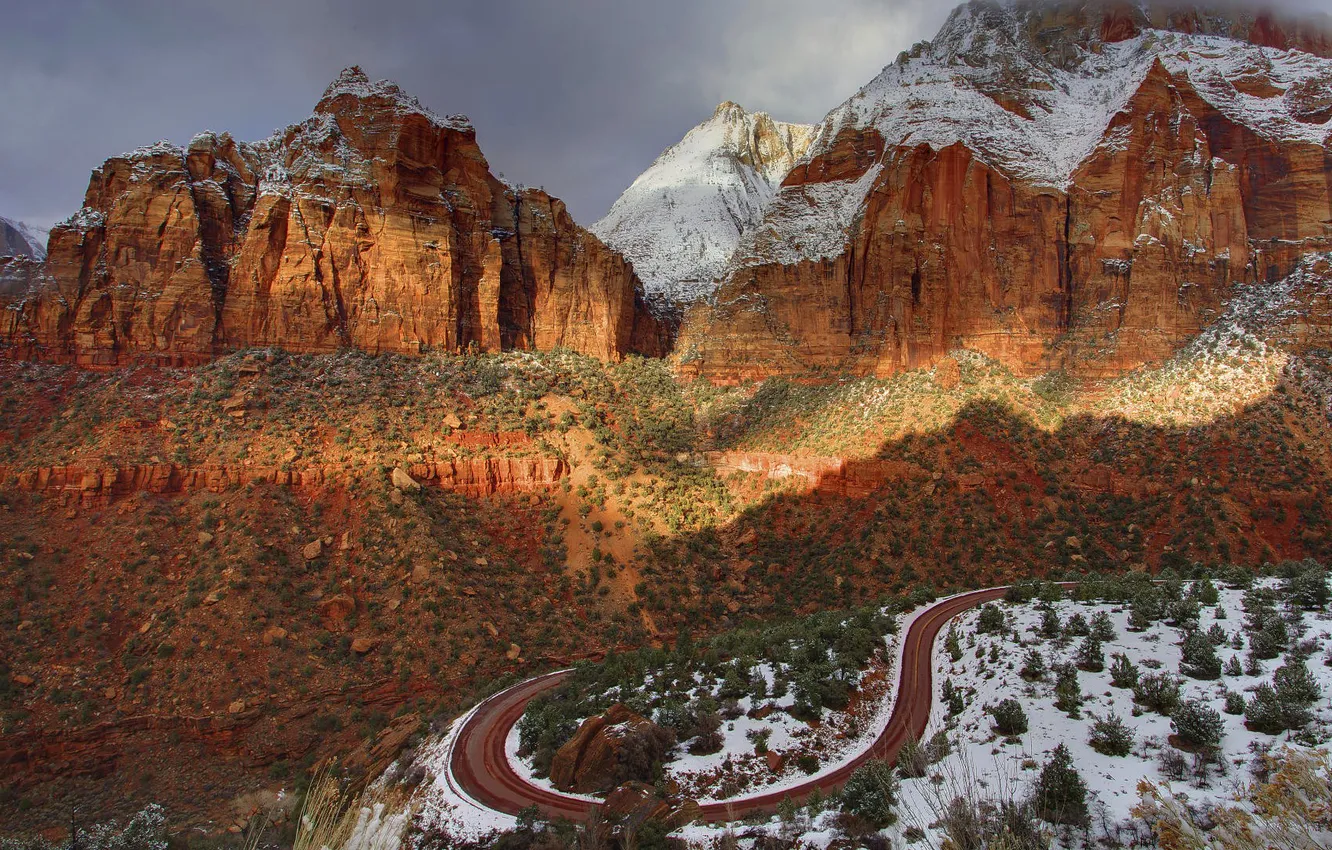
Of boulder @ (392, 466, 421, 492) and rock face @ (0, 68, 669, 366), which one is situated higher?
rock face @ (0, 68, 669, 366)

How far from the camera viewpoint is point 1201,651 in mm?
16875

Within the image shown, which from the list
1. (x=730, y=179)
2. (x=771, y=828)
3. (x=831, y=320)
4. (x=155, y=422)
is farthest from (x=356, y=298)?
(x=730, y=179)

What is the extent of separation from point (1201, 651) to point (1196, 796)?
6119mm

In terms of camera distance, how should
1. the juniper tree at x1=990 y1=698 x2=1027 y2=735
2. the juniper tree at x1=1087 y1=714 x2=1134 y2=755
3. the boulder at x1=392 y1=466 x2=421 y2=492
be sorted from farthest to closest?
the boulder at x1=392 y1=466 x2=421 y2=492, the juniper tree at x1=990 y1=698 x2=1027 y2=735, the juniper tree at x1=1087 y1=714 x2=1134 y2=755

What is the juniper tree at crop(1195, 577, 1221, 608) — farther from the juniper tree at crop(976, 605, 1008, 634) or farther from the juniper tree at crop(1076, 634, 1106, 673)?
the juniper tree at crop(976, 605, 1008, 634)

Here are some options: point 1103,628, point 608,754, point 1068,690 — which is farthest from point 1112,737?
point 608,754

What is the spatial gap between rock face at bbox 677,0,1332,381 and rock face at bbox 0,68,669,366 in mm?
21721

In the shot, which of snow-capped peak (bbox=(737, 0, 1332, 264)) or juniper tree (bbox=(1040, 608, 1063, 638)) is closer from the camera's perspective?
juniper tree (bbox=(1040, 608, 1063, 638))

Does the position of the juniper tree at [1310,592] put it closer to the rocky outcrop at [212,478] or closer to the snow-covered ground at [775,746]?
the snow-covered ground at [775,746]

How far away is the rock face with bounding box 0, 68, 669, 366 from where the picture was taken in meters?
46.8

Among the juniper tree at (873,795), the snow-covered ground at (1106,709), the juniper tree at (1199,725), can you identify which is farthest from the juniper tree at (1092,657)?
the juniper tree at (873,795)

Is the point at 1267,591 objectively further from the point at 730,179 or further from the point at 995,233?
the point at 730,179

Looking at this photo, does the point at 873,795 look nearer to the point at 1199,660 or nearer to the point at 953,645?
the point at 1199,660

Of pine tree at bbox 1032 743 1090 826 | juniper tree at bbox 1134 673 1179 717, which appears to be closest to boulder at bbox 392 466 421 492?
pine tree at bbox 1032 743 1090 826
